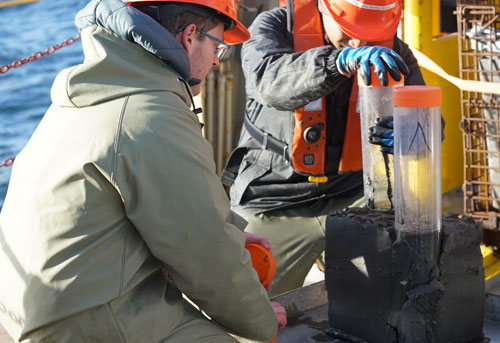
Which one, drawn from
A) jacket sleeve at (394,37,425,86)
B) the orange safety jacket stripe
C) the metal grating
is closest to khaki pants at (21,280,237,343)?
the orange safety jacket stripe

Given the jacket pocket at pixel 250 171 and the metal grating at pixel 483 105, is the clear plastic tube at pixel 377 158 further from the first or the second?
the metal grating at pixel 483 105

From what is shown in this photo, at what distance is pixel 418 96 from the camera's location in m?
2.14

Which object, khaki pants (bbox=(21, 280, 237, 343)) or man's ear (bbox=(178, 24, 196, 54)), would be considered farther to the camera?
man's ear (bbox=(178, 24, 196, 54))

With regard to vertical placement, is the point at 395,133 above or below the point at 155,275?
above

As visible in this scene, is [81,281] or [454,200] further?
[454,200]

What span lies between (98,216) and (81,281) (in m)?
0.17

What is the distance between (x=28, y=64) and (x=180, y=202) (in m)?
9.21

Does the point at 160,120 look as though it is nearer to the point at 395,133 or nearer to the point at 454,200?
the point at 395,133

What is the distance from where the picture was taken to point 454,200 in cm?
595

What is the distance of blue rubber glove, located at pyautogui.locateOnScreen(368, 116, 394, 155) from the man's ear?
736 millimetres

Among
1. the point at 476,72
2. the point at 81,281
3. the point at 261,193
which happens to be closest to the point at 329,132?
the point at 261,193

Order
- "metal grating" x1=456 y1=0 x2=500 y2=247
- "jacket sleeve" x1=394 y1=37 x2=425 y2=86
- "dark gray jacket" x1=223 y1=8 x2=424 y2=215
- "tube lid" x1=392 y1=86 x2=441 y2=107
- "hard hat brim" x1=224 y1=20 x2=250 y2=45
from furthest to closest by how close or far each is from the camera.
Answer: "metal grating" x1=456 y1=0 x2=500 y2=247 → "jacket sleeve" x1=394 y1=37 x2=425 y2=86 → "dark gray jacket" x1=223 y1=8 x2=424 y2=215 → "hard hat brim" x1=224 y1=20 x2=250 y2=45 → "tube lid" x1=392 y1=86 x2=441 y2=107

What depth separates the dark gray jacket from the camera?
10.5 feet

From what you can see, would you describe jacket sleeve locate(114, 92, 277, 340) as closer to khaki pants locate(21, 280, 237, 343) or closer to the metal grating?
khaki pants locate(21, 280, 237, 343)
